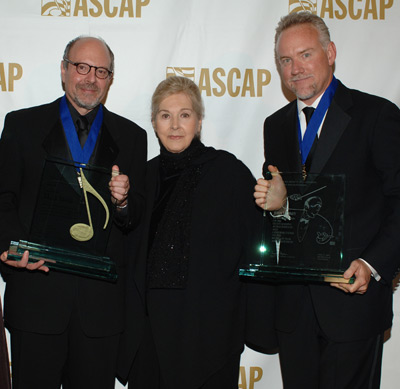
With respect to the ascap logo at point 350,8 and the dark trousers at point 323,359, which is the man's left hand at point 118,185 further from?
the ascap logo at point 350,8

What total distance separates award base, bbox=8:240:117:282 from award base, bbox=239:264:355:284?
1.71 ft

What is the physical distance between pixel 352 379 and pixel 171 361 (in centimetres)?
69

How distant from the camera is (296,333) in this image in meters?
2.07

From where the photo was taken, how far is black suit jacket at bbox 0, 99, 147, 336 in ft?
6.76

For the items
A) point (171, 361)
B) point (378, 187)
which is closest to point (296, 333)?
point (171, 361)

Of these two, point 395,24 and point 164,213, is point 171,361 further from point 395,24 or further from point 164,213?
point 395,24

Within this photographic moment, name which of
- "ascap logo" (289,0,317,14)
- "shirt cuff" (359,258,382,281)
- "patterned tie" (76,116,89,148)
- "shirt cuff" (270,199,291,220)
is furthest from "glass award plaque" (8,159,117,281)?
"ascap logo" (289,0,317,14)

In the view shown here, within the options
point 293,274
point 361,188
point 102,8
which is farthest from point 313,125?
point 102,8

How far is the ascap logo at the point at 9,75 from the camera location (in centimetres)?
287

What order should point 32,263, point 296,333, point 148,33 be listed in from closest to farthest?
point 32,263 < point 296,333 < point 148,33

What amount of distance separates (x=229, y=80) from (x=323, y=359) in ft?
5.17

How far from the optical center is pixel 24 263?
6.27ft

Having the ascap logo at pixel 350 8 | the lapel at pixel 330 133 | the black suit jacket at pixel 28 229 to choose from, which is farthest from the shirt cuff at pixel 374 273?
the ascap logo at pixel 350 8

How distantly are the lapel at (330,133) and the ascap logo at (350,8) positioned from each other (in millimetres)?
1066
